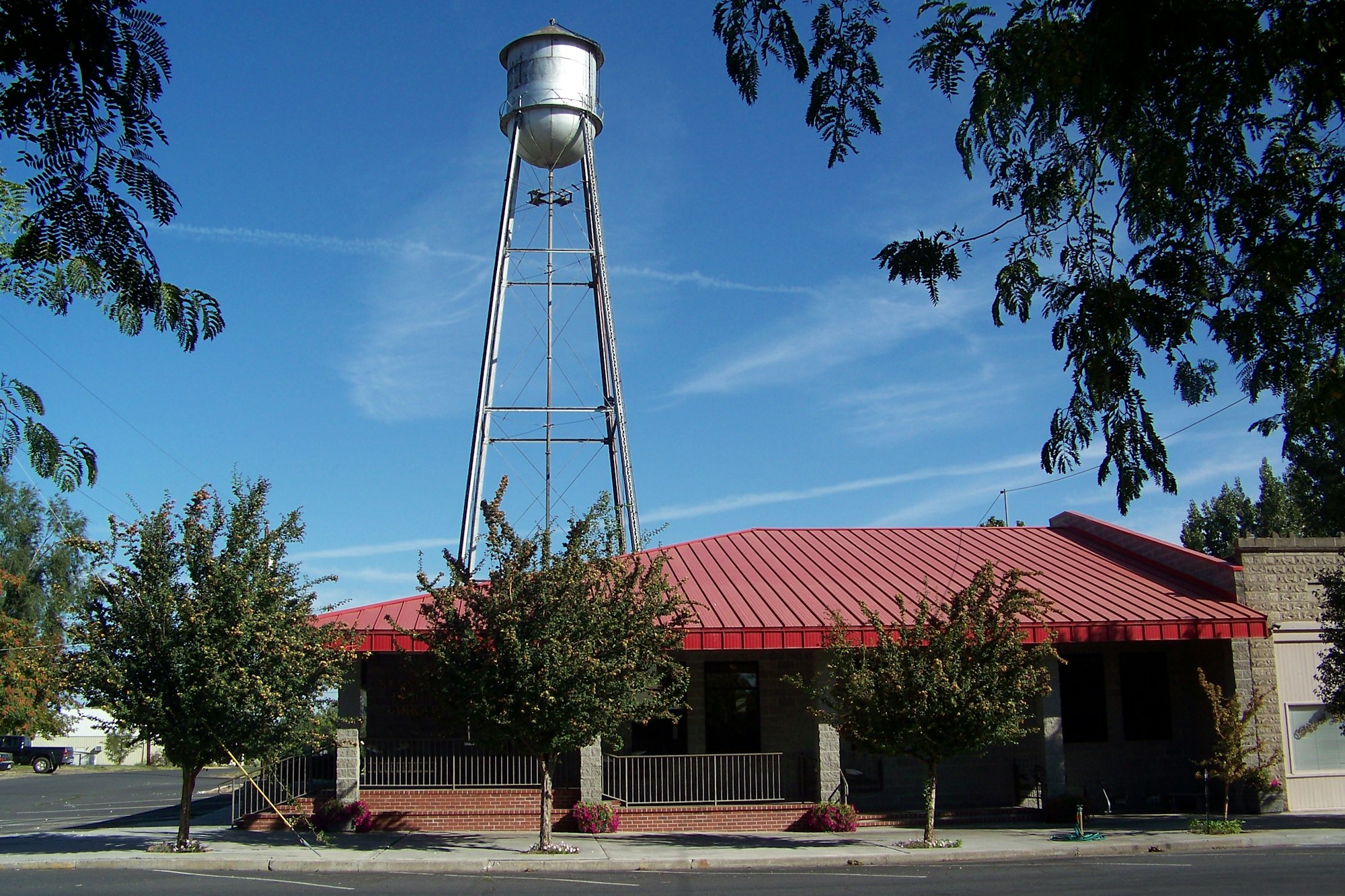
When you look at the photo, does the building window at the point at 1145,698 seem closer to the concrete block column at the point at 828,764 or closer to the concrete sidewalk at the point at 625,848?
the concrete sidewalk at the point at 625,848

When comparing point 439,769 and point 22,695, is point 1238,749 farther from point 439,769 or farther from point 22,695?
point 22,695

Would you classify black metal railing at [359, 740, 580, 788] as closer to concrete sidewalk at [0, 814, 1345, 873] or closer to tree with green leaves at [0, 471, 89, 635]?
concrete sidewalk at [0, 814, 1345, 873]

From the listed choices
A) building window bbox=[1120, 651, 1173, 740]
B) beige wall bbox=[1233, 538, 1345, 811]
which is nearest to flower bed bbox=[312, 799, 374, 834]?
building window bbox=[1120, 651, 1173, 740]

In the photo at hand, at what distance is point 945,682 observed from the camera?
17109 mm

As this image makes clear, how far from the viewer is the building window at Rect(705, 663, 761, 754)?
2244 centimetres

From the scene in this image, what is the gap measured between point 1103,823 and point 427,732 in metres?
13.1

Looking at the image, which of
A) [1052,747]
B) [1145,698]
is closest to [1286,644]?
[1145,698]

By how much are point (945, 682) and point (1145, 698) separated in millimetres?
9006

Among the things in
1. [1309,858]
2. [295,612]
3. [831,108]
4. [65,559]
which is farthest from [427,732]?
[65,559]

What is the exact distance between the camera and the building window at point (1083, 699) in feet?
76.8

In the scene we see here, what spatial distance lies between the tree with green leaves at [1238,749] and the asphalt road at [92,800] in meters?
20.5

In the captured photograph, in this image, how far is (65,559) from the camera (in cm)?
5284

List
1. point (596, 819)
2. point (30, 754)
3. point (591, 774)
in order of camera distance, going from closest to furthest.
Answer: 1. point (596, 819)
2. point (591, 774)
3. point (30, 754)

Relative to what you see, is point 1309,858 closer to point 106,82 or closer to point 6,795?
point 106,82
